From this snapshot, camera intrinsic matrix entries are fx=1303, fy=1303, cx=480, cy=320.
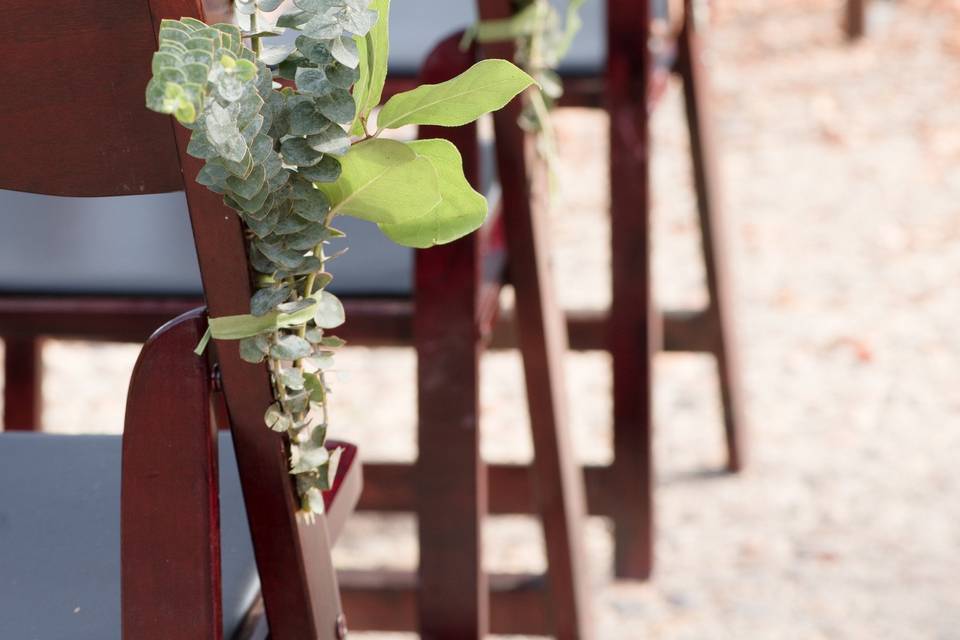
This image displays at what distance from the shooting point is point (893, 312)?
242 cm

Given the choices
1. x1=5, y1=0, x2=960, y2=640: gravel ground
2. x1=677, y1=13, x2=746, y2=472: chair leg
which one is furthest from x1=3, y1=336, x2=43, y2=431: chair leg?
x1=677, y1=13, x2=746, y2=472: chair leg

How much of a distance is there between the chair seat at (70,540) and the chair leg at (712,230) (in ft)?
3.73

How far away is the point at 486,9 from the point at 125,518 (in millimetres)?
609

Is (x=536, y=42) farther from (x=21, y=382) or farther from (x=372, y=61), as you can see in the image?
(x=21, y=382)

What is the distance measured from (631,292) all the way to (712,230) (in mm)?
→ 289

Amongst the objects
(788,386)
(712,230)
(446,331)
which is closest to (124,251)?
(446,331)

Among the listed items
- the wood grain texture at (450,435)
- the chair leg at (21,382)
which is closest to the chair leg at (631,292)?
the wood grain texture at (450,435)

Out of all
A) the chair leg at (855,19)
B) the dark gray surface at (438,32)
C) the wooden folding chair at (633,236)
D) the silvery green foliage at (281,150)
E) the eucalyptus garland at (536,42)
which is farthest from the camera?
the chair leg at (855,19)

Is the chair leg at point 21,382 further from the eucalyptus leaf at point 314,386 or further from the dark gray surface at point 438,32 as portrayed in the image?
the eucalyptus leaf at point 314,386

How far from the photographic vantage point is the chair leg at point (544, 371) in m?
1.11

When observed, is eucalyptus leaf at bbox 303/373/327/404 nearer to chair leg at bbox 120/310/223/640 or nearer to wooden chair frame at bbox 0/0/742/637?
chair leg at bbox 120/310/223/640

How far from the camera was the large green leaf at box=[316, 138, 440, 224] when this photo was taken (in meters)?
0.47

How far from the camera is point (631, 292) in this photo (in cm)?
159

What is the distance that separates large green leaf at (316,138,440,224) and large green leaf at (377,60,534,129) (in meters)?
0.01
